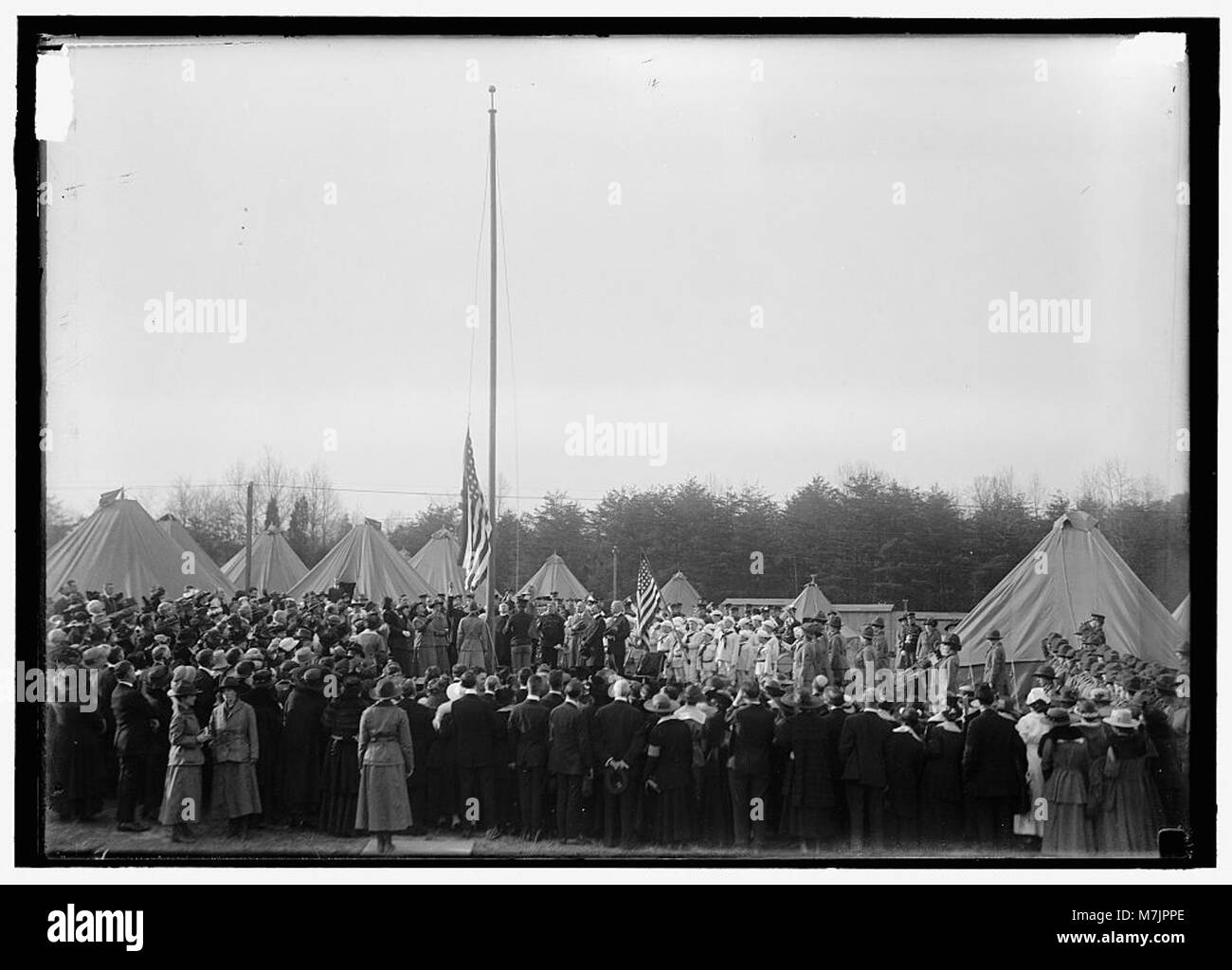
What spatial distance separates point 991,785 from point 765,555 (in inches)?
117

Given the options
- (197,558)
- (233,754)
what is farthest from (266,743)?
(197,558)

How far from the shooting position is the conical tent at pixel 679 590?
12555 mm

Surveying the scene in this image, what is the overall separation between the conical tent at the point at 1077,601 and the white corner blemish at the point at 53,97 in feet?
32.5

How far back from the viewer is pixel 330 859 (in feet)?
38.7

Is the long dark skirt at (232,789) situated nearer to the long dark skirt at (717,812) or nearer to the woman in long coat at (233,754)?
the woman in long coat at (233,754)

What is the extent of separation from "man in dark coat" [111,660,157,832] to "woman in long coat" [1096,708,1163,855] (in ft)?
28.7

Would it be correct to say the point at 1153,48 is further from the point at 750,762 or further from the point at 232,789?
the point at 232,789

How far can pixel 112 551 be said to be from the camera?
1202cm

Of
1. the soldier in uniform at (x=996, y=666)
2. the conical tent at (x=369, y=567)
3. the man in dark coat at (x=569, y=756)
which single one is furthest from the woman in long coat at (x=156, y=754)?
the soldier in uniform at (x=996, y=666)

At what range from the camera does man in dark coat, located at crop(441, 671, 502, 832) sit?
11875 millimetres

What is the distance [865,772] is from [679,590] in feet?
8.07

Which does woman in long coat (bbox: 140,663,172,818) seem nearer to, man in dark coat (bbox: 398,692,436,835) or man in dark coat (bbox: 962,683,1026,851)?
man in dark coat (bbox: 398,692,436,835)
